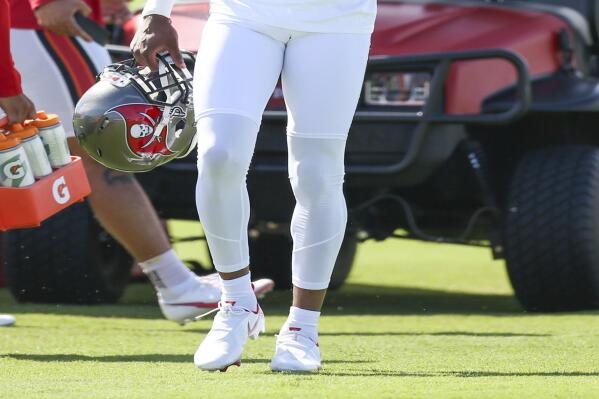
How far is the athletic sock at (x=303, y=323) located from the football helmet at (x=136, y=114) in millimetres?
557

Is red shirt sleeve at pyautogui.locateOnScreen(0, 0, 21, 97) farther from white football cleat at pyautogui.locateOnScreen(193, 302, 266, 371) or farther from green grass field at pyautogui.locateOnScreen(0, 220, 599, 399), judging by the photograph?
white football cleat at pyautogui.locateOnScreen(193, 302, 266, 371)

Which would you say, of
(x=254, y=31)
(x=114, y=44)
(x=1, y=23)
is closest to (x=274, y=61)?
(x=254, y=31)

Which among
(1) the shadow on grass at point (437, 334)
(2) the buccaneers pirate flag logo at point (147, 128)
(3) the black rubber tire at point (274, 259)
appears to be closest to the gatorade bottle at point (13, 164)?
(2) the buccaneers pirate flag logo at point (147, 128)

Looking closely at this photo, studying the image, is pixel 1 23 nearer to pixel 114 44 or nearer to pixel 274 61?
pixel 274 61

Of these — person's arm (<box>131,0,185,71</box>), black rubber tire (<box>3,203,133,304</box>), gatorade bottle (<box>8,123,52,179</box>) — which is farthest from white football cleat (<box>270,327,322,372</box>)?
black rubber tire (<box>3,203,133,304</box>)

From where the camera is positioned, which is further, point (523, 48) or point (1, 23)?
point (523, 48)

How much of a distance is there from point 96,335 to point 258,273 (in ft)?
8.32

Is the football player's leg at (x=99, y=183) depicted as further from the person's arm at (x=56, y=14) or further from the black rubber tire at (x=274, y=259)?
the black rubber tire at (x=274, y=259)

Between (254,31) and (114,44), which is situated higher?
(254,31)

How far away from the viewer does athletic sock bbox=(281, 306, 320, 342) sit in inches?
167

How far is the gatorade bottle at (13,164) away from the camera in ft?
14.8

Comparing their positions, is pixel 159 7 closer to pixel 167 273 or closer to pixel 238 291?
pixel 238 291

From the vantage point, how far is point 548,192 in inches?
238

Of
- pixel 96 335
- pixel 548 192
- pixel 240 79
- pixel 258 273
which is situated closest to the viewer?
pixel 240 79
